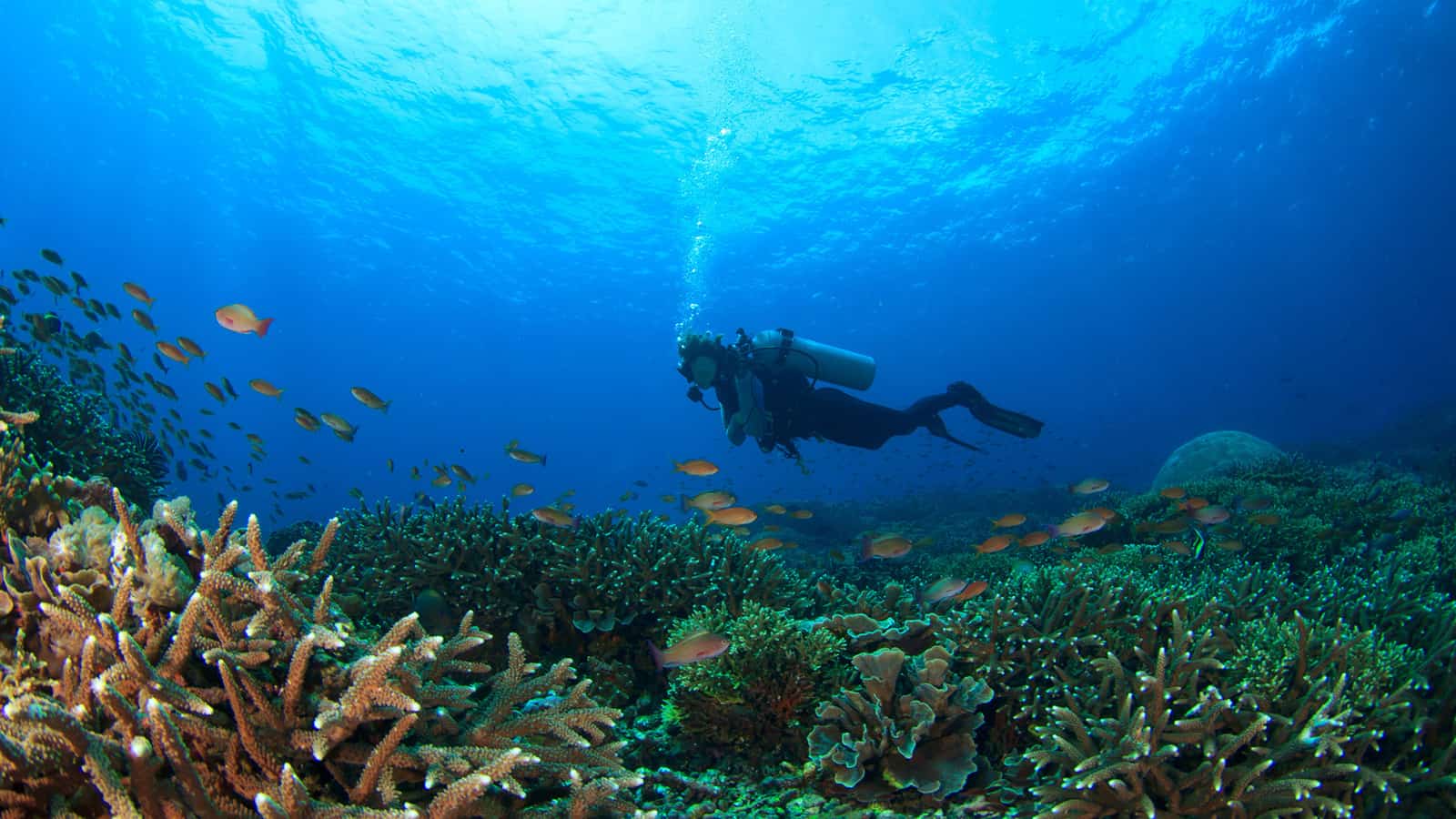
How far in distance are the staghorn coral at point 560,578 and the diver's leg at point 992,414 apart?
22.4 feet

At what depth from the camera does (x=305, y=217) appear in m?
39.6

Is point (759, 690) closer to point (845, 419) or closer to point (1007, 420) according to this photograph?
point (845, 419)

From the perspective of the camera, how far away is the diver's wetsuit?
11023 millimetres

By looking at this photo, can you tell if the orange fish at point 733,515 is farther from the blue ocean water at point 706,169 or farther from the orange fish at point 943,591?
the blue ocean water at point 706,169

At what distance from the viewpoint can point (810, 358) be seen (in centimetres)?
1138

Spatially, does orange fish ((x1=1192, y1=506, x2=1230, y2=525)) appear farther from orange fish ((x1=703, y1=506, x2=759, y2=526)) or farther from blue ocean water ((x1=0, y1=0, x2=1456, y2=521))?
blue ocean water ((x1=0, y1=0, x2=1456, y2=521))

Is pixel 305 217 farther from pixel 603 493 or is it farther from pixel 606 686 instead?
pixel 603 493

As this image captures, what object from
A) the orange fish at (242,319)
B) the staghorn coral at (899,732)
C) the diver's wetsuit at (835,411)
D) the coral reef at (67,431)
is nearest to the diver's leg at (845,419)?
the diver's wetsuit at (835,411)

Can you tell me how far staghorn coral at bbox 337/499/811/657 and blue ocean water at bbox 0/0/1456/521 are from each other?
43.7 feet

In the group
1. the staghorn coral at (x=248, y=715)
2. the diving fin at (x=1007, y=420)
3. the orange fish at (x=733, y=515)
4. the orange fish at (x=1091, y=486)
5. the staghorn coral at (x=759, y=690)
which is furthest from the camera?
the diving fin at (x=1007, y=420)

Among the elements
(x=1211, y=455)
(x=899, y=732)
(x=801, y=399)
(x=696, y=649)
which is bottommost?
(x=899, y=732)

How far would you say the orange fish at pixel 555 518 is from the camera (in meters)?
5.78

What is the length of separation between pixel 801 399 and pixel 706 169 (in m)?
27.6

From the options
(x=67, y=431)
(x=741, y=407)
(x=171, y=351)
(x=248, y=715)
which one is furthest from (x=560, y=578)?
(x=171, y=351)
